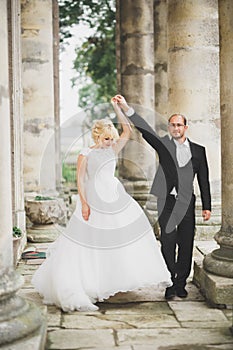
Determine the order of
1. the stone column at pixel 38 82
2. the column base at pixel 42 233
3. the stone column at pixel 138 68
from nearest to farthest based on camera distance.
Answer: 1. the column base at pixel 42 233
2. the stone column at pixel 38 82
3. the stone column at pixel 138 68

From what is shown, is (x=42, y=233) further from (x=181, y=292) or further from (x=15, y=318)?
(x=15, y=318)

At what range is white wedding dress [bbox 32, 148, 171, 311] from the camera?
5.36 meters

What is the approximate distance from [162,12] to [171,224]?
7366mm

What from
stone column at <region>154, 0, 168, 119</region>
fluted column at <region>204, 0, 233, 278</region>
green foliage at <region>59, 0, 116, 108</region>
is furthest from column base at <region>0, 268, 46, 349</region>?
green foliage at <region>59, 0, 116, 108</region>

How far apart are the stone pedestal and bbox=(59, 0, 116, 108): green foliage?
9.34m

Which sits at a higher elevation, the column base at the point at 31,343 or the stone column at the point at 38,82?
the stone column at the point at 38,82

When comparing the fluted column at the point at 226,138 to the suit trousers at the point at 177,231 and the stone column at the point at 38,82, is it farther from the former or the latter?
the stone column at the point at 38,82

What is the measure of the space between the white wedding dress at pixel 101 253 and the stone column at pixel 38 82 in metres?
4.90

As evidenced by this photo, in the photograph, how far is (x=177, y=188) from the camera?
580 centimetres

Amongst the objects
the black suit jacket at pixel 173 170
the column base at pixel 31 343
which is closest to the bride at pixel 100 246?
the black suit jacket at pixel 173 170

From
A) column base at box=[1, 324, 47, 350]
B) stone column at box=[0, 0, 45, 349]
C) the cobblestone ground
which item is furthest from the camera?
the cobblestone ground

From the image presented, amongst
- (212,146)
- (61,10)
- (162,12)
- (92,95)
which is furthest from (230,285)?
(92,95)

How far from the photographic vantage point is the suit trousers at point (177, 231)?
18.8 feet

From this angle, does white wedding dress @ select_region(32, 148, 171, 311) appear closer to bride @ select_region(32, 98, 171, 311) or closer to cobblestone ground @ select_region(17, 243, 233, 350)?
bride @ select_region(32, 98, 171, 311)
